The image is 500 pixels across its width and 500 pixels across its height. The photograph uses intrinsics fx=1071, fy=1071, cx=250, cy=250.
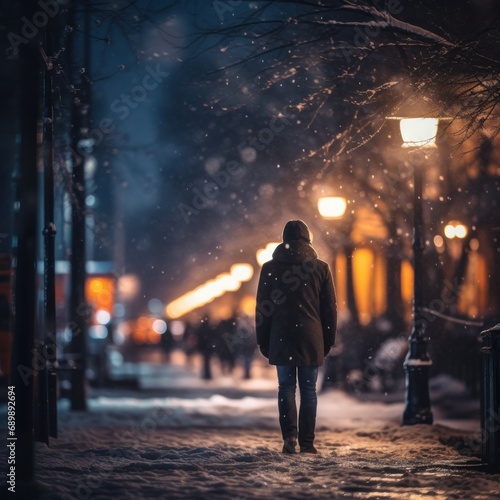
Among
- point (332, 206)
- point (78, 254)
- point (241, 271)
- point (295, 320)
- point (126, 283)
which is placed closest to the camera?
point (295, 320)

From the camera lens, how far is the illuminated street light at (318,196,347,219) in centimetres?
1777

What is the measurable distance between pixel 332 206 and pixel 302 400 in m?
8.46

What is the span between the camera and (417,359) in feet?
41.7

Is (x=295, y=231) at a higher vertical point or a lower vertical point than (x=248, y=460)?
higher

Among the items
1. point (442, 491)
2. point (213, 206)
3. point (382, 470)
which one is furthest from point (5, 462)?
point (213, 206)

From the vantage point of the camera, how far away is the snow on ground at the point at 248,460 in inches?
299

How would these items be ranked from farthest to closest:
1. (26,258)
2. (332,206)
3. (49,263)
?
(332,206) < (49,263) < (26,258)

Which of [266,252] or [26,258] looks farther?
[266,252]

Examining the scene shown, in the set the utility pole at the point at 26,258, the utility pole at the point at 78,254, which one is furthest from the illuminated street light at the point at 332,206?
the utility pole at the point at 26,258

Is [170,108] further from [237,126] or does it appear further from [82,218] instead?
[82,218]

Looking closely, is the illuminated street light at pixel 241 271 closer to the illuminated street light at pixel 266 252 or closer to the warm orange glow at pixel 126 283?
the warm orange glow at pixel 126 283

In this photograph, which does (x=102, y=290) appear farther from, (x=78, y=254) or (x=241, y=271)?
(x=78, y=254)

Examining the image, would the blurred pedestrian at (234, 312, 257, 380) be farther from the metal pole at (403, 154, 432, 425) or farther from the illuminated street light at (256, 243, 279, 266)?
the metal pole at (403, 154, 432, 425)

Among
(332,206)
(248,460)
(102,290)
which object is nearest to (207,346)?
(102,290)
